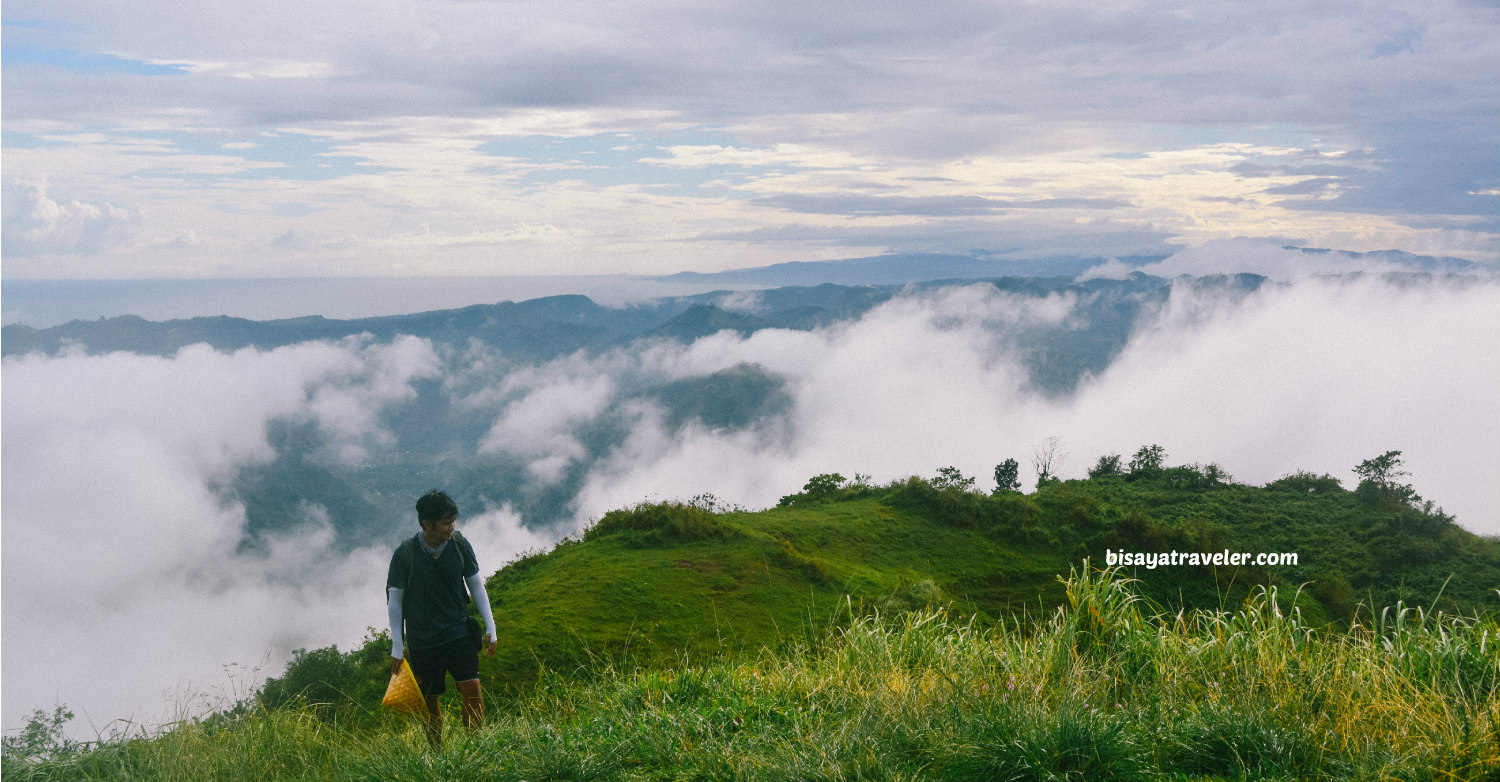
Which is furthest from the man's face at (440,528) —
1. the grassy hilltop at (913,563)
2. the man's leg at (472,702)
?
the grassy hilltop at (913,563)

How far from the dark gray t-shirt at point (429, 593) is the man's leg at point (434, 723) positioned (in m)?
0.50

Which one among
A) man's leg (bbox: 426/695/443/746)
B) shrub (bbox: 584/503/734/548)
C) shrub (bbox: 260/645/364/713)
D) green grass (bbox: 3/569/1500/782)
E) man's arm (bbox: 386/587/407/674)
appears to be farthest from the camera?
shrub (bbox: 584/503/734/548)

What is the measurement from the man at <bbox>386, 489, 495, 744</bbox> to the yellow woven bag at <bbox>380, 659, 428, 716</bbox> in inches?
5.6

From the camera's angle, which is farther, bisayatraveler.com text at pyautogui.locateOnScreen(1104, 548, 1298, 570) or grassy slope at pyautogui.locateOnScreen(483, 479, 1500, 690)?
bisayatraveler.com text at pyautogui.locateOnScreen(1104, 548, 1298, 570)

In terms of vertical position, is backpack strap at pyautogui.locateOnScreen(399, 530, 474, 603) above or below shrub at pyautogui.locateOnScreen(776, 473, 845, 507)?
above

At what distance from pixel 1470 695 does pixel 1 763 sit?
10.1m

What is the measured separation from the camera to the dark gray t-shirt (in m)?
6.52

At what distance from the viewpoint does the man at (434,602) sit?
6.46m

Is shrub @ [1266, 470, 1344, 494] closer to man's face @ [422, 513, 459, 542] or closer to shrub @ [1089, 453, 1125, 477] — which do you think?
shrub @ [1089, 453, 1125, 477]

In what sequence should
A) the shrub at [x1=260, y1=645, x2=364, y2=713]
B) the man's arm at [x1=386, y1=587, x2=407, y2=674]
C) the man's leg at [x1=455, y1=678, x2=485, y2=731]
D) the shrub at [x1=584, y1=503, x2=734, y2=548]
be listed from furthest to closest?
the shrub at [x1=584, y1=503, x2=734, y2=548] < the shrub at [x1=260, y1=645, x2=364, y2=713] < the man's leg at [x1=455, y1=678, x2=485, y2=731] < the man's arm at [x1=386, y1=587, x2=407, y2=674]

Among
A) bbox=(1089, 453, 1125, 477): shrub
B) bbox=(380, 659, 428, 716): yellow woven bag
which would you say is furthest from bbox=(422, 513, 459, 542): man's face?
bbox=(1089, 453, 1125, 477): shrub

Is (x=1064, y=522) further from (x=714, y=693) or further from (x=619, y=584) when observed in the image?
(x=714, y=693)

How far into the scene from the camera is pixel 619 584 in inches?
599

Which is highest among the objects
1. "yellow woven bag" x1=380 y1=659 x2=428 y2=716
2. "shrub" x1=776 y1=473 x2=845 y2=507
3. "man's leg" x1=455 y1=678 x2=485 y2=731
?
"yellow woven bag" x1=380 y1=659 x2=428 y2=716
